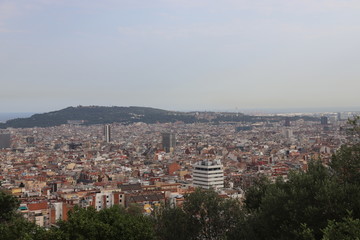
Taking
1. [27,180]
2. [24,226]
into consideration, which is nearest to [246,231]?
[24,226]

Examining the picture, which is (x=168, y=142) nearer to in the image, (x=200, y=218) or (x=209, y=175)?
(x=209, y=175)

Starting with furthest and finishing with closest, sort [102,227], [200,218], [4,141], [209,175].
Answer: [4,141]
[209,175]
[200,218]
[102,227]

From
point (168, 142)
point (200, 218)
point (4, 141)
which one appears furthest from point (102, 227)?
point (4, 141)

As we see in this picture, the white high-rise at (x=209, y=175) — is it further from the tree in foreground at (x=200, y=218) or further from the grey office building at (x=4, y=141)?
the grey office building at (x=4, y=141)

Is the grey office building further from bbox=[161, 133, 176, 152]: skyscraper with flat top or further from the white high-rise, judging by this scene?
the white high-rise

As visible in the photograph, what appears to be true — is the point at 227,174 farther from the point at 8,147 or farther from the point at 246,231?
the point at 8,147

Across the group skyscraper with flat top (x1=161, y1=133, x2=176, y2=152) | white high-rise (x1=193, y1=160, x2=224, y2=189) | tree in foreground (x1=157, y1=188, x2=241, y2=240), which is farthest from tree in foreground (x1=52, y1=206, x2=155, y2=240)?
skyscraper with flat top (x1=161, y1=133, x2=176, y2=152)

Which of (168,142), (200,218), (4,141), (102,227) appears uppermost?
(102,227)

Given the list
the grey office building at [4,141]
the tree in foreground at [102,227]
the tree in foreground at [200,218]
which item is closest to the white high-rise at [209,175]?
the tree in foreground at [200,218]
